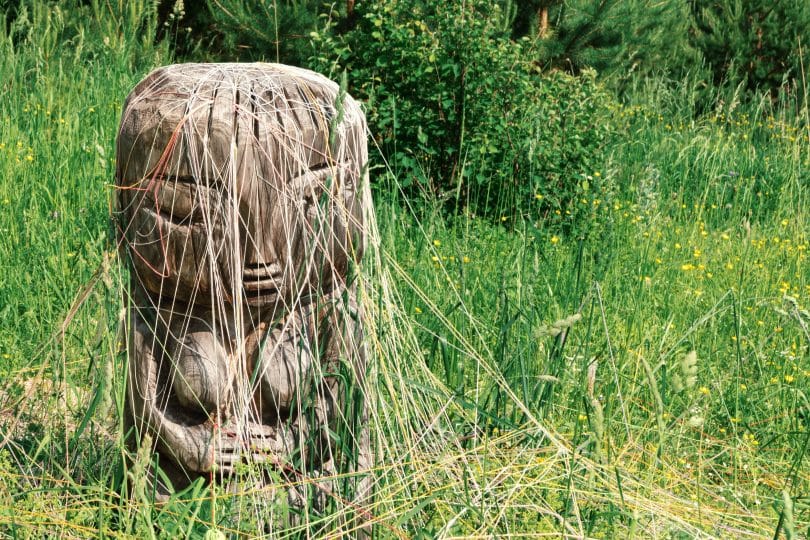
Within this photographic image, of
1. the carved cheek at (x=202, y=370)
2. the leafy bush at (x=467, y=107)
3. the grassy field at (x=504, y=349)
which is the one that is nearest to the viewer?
the grassy field at (x=504, y=349)

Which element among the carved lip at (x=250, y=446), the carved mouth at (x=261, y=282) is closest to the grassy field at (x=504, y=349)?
the carved lip at (x=250, y=446)

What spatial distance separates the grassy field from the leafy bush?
0.26m

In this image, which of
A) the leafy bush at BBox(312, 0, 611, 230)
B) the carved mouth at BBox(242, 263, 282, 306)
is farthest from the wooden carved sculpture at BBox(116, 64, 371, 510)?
the leafy bush at BBox(312, 0, 611, 230)

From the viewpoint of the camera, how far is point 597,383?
10.2 feet

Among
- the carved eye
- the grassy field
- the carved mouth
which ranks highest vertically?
the carved eye

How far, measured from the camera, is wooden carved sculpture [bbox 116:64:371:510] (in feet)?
6.61

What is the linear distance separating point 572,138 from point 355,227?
3161 mm

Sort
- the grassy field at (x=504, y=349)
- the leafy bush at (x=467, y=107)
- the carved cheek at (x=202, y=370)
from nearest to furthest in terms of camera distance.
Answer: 1. the grassy field at (x=504, y=349)
2. the carved cheek at (x=202, y=370)
3. the leafy bush at (x=467, y=107)

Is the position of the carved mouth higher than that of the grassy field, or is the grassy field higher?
the carved mouth

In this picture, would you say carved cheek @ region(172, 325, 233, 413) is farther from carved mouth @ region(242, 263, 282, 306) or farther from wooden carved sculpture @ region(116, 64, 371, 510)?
carved mouth @ region(242, 263, 282, 306)

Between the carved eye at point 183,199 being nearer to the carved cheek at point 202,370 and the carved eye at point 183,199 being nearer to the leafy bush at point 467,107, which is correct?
the carved cheek at point 202,370

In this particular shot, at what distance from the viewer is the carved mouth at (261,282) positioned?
2.06m

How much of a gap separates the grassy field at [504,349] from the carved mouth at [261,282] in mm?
241

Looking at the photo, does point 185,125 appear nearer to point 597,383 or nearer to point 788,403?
point 597,383
